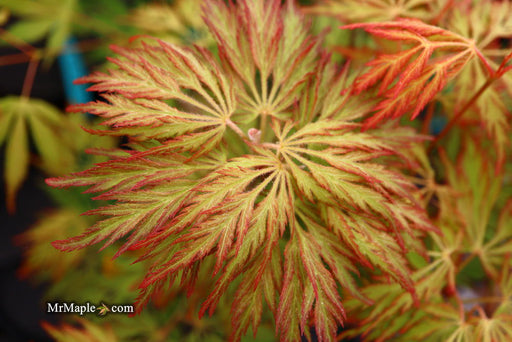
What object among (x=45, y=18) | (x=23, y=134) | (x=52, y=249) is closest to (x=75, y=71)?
(x=45, y=18)

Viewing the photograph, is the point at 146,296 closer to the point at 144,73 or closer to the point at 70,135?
the point at 144,73

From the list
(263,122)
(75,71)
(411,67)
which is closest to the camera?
(411,67)

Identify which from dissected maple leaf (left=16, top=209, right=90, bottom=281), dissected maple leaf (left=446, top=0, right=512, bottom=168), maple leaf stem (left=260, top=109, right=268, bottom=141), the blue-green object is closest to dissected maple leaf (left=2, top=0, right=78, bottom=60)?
the blue-green object

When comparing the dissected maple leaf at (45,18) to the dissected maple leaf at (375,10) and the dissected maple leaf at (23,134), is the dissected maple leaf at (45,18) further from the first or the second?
the dissected maple leaf at (375,10)

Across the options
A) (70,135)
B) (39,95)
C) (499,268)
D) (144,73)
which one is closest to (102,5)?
(70,135)

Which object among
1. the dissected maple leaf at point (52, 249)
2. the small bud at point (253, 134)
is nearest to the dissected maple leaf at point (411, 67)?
the small bud at point (253, 134)

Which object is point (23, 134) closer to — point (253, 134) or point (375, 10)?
point (253, 134)

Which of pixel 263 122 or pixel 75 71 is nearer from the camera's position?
pixel 263 122

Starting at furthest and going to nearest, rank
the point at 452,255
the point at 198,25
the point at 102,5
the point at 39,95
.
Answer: the point at 39,95
the point at 102,5
the point at 198,25
the point at 452,255

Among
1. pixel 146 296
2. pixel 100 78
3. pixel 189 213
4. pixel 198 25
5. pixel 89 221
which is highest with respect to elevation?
pixel 198 25
